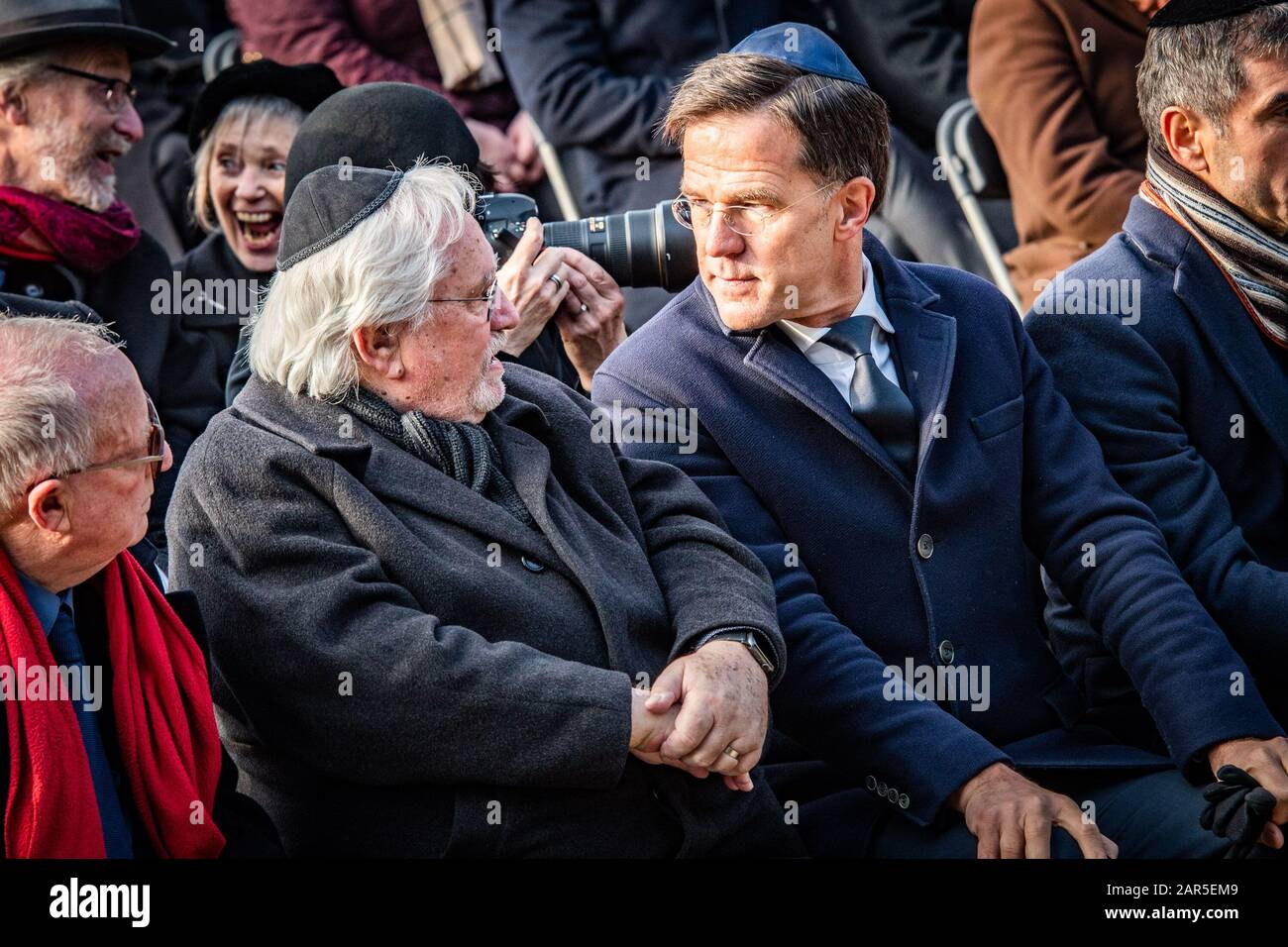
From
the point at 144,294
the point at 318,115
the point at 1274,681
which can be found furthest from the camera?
the point at 144,294

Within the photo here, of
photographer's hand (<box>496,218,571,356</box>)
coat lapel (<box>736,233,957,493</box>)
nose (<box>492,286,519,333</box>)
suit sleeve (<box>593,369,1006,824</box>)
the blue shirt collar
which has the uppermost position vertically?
photographer's hand (<box>496,218,571,356</box>)

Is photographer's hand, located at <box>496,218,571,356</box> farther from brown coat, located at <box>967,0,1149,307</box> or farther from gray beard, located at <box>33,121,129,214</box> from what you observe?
brown coat, located at <box>967,0,1149,307</box>

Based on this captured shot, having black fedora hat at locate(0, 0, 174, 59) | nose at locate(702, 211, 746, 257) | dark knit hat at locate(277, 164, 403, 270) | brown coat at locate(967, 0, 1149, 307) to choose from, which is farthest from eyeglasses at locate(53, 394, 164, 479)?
brown coat at locate(967, 0, 1149, 307)

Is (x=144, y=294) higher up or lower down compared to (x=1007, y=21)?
lower down

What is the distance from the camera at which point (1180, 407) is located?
3232mm

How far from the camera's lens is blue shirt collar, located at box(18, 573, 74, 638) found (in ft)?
7.64

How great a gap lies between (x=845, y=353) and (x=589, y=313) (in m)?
0.74

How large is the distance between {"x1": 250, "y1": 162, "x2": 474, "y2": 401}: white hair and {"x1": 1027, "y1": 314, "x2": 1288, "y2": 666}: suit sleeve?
1252 millimetres

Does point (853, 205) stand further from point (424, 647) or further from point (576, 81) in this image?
point (576, 81)

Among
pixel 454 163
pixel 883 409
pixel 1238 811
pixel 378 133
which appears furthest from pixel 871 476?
pixel 378 133
